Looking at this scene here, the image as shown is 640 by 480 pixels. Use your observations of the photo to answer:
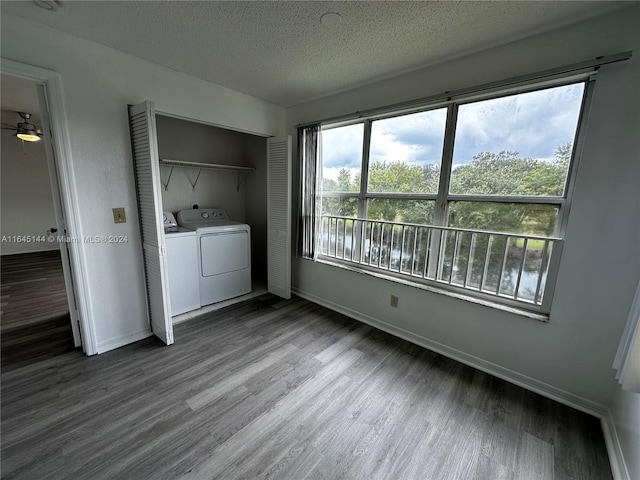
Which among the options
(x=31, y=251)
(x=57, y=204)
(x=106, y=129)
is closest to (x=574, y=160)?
(x=106, y=129)

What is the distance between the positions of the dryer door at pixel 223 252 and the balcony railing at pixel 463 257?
51.0 inches

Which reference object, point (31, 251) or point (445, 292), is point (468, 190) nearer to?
point (445, 292)

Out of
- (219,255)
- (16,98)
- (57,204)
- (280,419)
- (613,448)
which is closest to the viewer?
(613,448)

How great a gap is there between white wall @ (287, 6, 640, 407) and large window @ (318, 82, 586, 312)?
12 cm

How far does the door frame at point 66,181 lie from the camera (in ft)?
5.76

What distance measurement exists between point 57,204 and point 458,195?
3.18 meters

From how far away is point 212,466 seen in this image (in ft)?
4.34

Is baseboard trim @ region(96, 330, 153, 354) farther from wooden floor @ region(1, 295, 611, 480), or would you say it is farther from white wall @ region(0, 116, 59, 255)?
white wall @ region(0, 116, 59, 255)

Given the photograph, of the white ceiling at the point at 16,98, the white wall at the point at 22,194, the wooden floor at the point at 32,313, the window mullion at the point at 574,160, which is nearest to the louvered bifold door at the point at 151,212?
the wooden floor at the point at 32,313

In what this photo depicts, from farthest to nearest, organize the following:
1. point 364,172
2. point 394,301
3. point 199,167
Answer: point 199,167, point 364,172, point 394,301

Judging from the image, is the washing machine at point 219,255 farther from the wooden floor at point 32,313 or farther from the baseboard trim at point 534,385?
the baseboard trim at point 534,385

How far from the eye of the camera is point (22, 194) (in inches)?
194

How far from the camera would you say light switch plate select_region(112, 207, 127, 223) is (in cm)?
220

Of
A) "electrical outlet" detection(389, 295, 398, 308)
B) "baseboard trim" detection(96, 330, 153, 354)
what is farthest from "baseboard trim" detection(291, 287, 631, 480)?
"baseboard trim" detection(96, 330, 153, 354)
